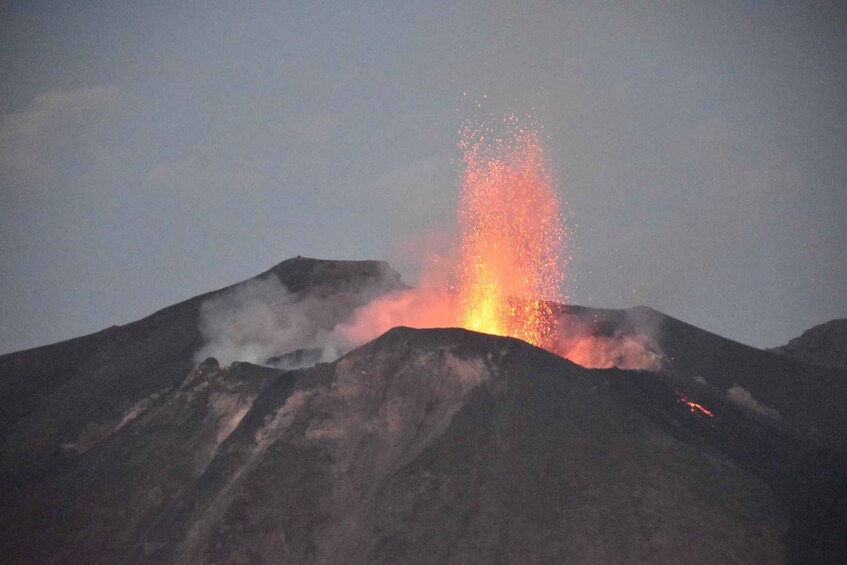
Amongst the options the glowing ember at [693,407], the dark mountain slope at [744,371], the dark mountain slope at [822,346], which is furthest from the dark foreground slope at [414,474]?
the dark mountain slope at [822,346]

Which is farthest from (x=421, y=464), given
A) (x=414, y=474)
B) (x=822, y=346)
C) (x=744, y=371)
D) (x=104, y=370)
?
(x=822, y=346)

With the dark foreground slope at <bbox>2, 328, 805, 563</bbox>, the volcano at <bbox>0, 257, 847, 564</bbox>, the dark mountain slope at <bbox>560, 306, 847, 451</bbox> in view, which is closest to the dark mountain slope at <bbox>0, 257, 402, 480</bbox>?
the volcano at <bbox>0, 257, 847, 564</bbox>

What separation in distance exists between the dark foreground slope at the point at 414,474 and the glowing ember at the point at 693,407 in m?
0.66

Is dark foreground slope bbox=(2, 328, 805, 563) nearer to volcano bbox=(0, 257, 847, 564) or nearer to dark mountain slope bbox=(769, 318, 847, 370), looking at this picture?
volcano bbox=(0, 257, 847, 564)

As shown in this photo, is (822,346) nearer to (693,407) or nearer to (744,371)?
(744,371)

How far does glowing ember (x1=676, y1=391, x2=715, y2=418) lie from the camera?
47.6m

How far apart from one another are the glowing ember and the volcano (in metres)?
0.19

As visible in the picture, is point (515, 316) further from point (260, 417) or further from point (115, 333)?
point (115, 333)

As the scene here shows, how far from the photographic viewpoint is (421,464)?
4059cm

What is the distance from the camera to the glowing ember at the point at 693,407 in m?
47.6

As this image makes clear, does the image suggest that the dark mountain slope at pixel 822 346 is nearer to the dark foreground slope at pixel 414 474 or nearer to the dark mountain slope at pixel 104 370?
the dark foreground slope at pixel 414 474

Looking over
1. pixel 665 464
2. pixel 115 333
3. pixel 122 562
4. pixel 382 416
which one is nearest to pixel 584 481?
pixel 665 464

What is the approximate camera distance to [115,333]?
230 feet

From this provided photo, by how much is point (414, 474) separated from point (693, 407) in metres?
19.7
